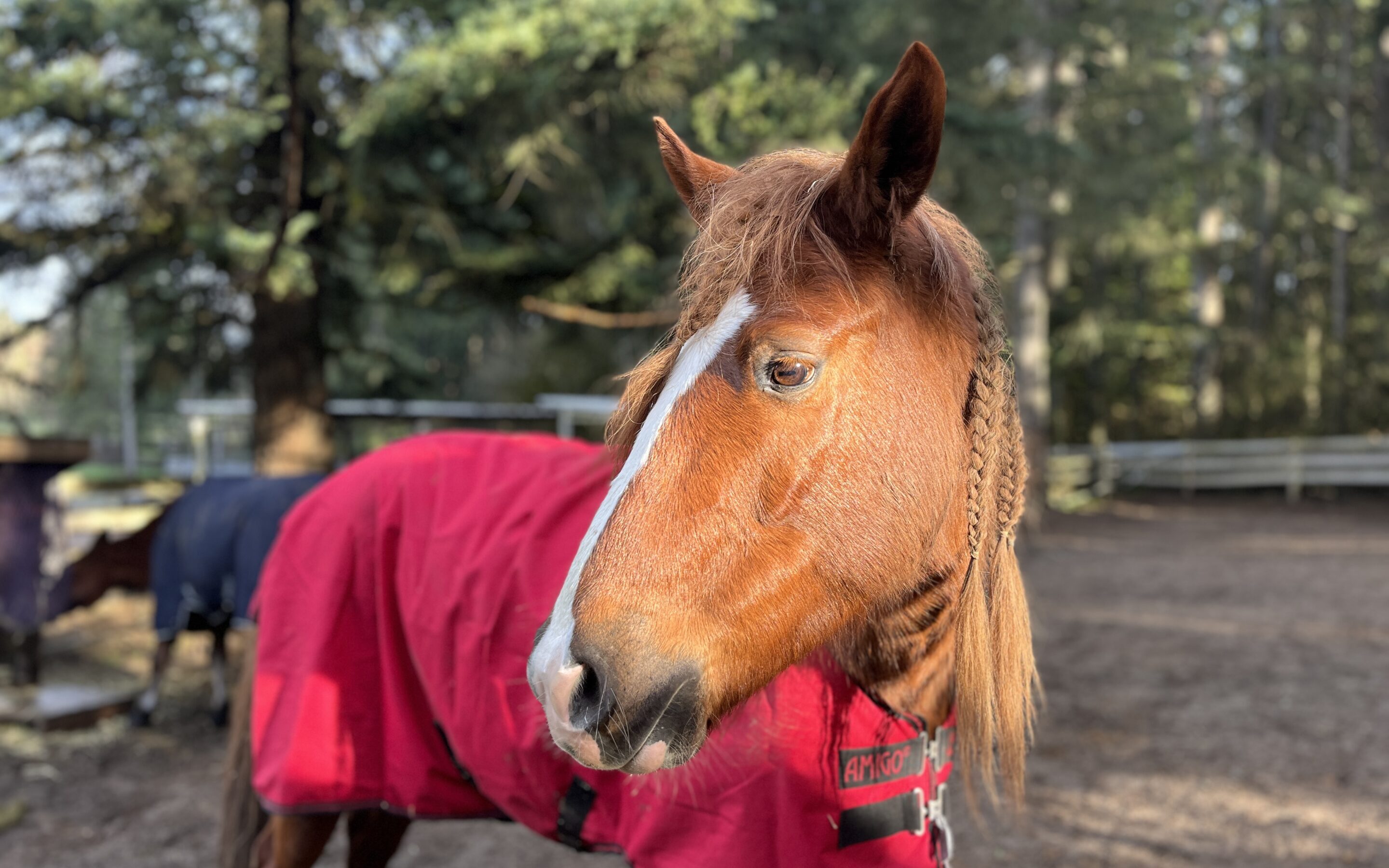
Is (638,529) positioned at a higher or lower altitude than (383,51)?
lower

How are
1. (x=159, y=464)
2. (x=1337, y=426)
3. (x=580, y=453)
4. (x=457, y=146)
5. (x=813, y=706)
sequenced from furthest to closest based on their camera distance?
(x=159, y=464) → (x=1337, y=426) → (x=457, y=146) → (x=580, y=453) → (x=813, y=706)

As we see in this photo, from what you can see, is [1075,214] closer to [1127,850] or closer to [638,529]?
[1127,850]

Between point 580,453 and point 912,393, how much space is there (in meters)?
1.16

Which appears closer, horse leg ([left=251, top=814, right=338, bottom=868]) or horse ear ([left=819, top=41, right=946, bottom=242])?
horse ear ([left=819, top=41, right=946, bottom=242])

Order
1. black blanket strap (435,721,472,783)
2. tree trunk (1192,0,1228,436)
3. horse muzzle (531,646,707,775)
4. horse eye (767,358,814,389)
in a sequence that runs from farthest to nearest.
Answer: tree trunk (1192,0,1228,436) → black blanket strap (435,721,472,783) → horse eye (767,358,814,389) → horse muzzle (531,646,707,775)

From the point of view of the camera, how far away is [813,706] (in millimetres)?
1466

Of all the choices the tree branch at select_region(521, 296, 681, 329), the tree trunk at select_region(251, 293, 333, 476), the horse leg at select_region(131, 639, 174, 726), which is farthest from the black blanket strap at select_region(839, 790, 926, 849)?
the tree trunk at select_region(251, 293, 333, 476)

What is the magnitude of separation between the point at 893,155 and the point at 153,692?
5776 millimetres

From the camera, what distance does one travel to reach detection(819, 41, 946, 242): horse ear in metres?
1.11

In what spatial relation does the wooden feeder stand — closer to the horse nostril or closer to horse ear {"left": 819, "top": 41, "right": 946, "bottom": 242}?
the horse nostril

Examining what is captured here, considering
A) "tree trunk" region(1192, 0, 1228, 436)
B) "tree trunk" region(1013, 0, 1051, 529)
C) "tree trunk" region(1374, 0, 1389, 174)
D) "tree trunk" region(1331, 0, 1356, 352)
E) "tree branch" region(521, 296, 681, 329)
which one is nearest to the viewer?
"tree branch" region(521, 296, 681, 329)

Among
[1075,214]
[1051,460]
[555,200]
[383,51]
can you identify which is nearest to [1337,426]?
[1051,460]

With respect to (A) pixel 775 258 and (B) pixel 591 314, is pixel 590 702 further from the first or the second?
(B) pixel 591 314

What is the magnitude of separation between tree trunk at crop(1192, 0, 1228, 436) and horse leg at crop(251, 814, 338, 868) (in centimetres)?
1948
